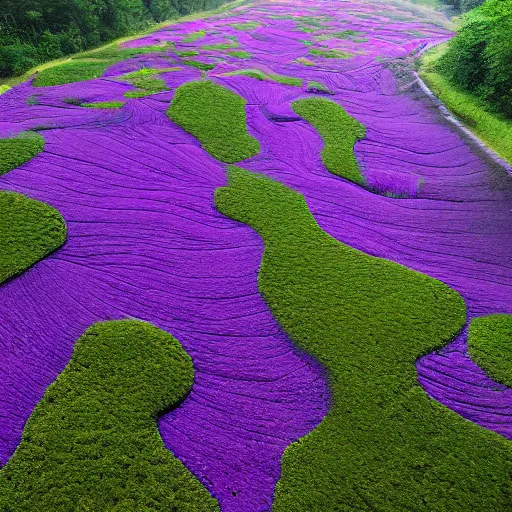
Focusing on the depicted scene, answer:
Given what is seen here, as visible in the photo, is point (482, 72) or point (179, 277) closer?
point (179, 277)

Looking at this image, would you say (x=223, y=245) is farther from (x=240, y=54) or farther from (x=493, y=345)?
(x=240, y=54)

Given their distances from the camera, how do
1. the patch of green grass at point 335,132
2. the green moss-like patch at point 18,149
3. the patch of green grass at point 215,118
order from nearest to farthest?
the green moss-like patch at point 18,149 < the patch of green grass at point 335,132 < the patch of green grass at point 215,118

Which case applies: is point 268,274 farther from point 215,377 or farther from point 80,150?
point 80,150

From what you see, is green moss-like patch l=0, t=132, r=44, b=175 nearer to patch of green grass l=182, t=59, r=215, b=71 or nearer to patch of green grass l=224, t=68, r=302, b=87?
patch of green grass l=182, t=59, r=215, b=71

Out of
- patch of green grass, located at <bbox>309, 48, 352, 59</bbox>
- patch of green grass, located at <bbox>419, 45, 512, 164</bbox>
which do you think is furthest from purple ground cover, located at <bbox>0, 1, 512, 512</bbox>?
patch of green grass, located at <bbox>309, 48, 352, 59</bbox>

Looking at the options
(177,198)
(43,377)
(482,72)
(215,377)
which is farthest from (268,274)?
(482,72)

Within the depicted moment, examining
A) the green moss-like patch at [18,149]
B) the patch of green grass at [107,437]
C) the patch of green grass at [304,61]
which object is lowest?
the patch of green grass at [107,437]

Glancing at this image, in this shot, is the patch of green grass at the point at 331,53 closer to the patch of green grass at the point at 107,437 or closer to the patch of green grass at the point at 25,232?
the patch of green grass at the point at 25,232

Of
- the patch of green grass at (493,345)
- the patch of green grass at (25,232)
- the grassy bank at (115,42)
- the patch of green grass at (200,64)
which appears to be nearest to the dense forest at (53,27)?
the grassy bank at (115,42)
